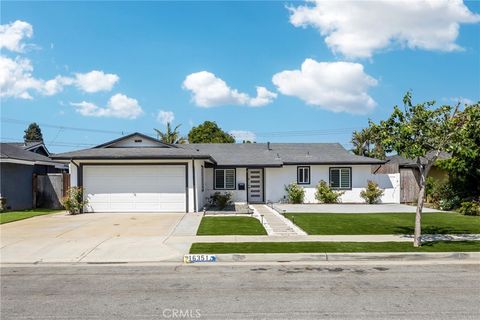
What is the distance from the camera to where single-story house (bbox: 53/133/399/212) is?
20.5 meters

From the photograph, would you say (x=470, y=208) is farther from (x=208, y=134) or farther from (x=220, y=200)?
(x=208, y=134)

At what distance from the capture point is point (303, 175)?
26.5m

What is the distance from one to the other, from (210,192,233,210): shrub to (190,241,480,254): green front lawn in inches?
426

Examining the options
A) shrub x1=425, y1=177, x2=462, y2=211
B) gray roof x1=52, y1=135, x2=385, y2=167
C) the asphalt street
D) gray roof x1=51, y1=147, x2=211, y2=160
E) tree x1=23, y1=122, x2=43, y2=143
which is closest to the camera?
the asphalt street

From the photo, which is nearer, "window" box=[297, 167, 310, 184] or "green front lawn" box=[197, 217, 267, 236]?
"green front lawn" box=[197, 217, 267, 236]

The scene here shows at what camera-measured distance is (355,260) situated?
1017 cm

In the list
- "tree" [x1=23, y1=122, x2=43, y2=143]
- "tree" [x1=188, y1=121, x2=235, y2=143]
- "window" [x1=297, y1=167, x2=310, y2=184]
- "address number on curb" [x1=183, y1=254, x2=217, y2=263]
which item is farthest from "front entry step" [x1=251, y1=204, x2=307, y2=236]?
"tree" [x1=23, y1=122, x2=43, y2=143]

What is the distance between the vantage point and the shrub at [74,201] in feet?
65.1

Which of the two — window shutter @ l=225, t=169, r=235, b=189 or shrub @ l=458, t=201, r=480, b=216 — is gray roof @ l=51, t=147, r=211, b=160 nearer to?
window shutter @ l=225, t=169, r=235, b=189

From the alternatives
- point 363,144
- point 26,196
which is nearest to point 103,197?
point 26,196

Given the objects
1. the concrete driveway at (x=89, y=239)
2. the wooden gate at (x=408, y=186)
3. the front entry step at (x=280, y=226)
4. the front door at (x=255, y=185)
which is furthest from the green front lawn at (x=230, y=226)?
the wooden gate at (x=408, y=186)

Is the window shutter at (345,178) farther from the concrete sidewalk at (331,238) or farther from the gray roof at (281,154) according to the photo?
the concrete sidewalk at (331,238)

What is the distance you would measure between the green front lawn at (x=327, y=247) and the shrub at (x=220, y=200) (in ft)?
35.5

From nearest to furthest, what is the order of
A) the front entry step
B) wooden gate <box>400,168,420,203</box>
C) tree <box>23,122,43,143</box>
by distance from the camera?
A: 1. the front entry step
2. wooden gate <box>400,168,420,203</box>
3. tree <box>23,122,43,143</box>
